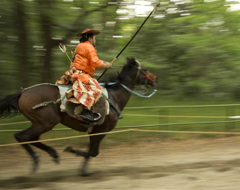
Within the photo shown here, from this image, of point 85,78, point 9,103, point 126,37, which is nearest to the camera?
point 9,103

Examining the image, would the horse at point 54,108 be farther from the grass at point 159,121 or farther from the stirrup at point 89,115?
the grass at point 159,121

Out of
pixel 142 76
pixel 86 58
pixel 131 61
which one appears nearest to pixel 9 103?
pixel 86 58

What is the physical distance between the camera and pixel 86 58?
18.0 feet

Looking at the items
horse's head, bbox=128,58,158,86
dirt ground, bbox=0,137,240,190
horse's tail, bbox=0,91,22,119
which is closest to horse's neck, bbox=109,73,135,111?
horse's head, bbox=128,58,158,86

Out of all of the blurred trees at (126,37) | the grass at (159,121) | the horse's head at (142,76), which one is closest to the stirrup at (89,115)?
the horse's head at (142,76)

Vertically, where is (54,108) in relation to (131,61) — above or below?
below

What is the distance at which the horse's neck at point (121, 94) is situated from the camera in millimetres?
5941

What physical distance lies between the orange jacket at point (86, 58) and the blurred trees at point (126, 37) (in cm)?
281

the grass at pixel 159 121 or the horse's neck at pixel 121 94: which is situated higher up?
the horse's neck at pixel 121 94

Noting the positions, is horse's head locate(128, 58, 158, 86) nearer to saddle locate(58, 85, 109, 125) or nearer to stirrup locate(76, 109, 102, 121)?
saddle locate(58, 85, 109, 125)

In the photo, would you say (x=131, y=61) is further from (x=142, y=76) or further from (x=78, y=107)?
(x=78, y=107)

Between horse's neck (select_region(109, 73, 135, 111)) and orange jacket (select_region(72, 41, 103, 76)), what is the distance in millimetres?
668

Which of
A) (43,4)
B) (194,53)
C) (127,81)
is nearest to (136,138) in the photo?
(127,81)

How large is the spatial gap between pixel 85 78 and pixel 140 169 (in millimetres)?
2050
